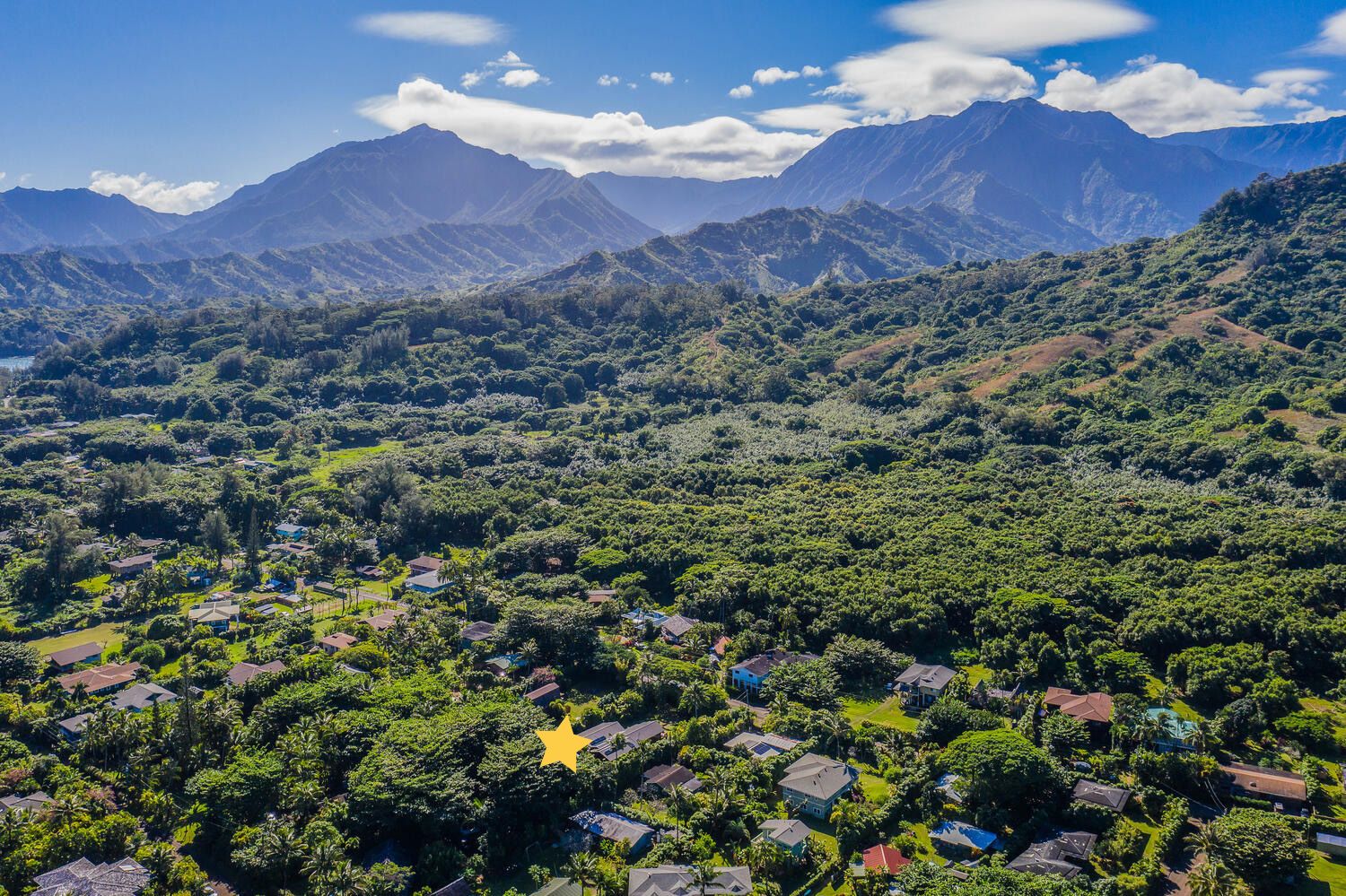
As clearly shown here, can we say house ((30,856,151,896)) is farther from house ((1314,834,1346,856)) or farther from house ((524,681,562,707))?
house ((1314,834,1346,856))

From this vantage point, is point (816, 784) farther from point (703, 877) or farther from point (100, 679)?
point (100, 679)

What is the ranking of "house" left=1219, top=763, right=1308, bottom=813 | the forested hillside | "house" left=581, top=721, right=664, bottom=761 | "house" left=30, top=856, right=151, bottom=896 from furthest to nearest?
"house" left=581, top=721, right=664, bottom=761 → "house" left=1219, top=763, right=1308, bottom=813 → the forested hillside → "house" left=30, top=856, right=151, bottom=896

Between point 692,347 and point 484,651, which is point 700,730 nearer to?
point 484,651

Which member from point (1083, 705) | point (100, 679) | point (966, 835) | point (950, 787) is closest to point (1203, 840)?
point (966, 835)

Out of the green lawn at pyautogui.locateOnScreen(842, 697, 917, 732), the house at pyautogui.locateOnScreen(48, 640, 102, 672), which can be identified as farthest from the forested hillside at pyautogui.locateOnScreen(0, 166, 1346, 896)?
the house at pyautogui.locateOnScreen(48, 640, 102, 672)

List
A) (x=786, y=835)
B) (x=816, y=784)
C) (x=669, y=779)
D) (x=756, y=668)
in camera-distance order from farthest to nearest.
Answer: (x=756, y=668) < (x=669, y=779) < (x=816, y=784) < (x=786, y=835)

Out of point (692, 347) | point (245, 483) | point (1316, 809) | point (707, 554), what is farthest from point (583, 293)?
point (1316, 809)
